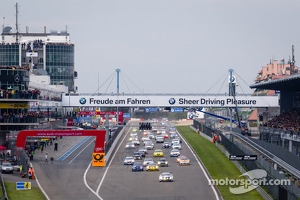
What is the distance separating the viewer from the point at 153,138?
379ft

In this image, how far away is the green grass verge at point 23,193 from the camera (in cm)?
5145

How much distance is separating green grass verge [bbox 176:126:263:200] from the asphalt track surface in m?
0.92

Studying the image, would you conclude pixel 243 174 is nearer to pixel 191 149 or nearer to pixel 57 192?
pixel 57 192

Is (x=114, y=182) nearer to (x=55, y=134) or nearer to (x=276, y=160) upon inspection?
(x=276, y=160)

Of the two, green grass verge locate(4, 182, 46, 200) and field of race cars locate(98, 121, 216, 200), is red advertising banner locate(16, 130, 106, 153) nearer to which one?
field of race cars locate(98, 121, 216, 200)

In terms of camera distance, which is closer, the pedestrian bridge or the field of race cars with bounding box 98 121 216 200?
the field of race cars with bounding box 98 121 216 200

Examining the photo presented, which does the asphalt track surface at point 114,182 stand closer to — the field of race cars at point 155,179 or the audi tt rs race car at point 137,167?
the field of race cars at point 155,179

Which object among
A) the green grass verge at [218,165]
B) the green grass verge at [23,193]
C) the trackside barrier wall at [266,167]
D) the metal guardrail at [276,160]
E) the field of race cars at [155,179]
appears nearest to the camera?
the trackside barrier wall at [266,167]

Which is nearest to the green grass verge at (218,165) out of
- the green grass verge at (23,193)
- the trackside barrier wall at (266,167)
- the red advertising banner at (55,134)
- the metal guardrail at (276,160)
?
the trackside barrier wall at (266,167)

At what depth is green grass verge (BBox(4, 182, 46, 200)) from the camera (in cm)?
5145

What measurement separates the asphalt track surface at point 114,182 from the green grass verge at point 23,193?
63cm

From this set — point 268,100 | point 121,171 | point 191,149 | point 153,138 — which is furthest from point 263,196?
point 153,138

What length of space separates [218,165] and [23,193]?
961 inches

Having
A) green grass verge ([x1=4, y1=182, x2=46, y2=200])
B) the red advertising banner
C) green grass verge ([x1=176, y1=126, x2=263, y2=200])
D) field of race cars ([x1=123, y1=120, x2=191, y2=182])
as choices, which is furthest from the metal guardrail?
green grass verge ([x1=4, y1=182, x2=46, y2=200])
